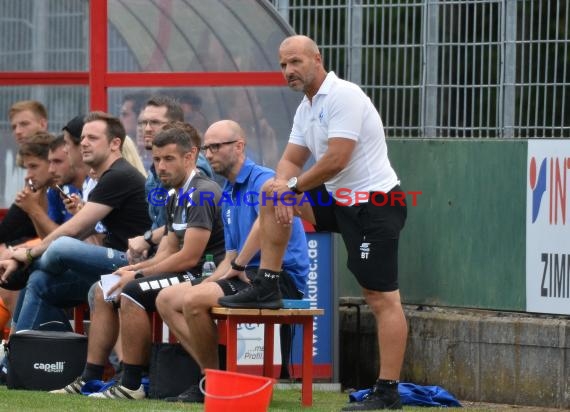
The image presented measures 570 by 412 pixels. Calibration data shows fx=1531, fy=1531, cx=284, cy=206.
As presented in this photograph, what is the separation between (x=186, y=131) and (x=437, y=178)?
2.00 meters

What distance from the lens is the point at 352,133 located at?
27.5 feet

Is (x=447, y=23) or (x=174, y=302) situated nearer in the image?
(x=174, y=302)

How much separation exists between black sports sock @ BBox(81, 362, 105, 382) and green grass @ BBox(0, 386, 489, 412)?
0.31 metres

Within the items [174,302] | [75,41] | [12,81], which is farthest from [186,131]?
[75,41]

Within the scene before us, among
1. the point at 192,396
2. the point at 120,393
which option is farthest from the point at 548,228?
the point at 120,393

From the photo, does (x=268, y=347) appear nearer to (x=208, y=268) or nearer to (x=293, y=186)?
(x=208, y=268)

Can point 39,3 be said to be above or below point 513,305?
above

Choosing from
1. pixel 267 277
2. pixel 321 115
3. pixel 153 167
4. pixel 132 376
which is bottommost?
pixel 132 376

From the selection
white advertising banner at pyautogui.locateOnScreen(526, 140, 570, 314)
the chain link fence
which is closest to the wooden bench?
white advertising banner at pyautogui.locateOnScreen(526, 140, 570, 314)

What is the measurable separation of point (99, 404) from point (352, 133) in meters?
2.11

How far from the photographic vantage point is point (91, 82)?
11.3m

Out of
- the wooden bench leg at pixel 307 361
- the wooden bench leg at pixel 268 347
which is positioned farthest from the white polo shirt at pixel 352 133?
the wooden bench leg at pixel 268 347

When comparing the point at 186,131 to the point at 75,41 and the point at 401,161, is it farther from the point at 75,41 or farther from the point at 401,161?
the point at 75,41

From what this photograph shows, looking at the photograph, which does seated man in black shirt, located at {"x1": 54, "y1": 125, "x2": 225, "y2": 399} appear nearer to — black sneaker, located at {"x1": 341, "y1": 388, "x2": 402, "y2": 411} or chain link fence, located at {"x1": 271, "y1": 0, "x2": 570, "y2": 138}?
black sneaker, located at {"x1": 341, "y1": 388, "x2": 402, "y2": 411}
